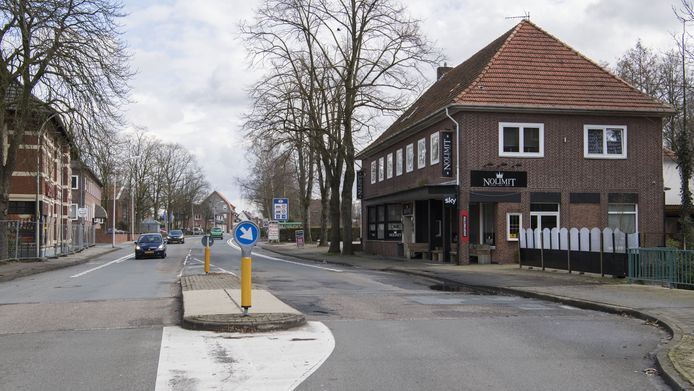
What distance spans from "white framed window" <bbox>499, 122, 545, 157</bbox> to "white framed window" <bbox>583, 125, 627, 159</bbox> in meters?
2.11

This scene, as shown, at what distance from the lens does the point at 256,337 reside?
379 inches

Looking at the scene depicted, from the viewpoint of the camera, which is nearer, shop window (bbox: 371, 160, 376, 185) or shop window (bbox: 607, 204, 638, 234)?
shop window (bbox: 607, 204, 638, 234)

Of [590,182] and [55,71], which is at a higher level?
[55,71]

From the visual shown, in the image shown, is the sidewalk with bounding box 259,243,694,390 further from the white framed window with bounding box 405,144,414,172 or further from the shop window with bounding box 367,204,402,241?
the shop window with bounding box 367,204,402,241

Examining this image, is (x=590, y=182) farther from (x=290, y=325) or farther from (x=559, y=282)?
(x=290, y=325)

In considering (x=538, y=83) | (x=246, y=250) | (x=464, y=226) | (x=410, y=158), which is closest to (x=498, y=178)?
(x=464, y=226)

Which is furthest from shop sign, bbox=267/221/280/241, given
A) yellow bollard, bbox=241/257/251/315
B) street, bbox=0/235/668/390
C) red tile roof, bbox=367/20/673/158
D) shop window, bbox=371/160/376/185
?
yellow bollard, bbox=241/257/251/315

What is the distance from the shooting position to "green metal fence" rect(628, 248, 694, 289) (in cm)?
1608

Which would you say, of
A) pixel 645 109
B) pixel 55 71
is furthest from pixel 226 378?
pixel 645 109

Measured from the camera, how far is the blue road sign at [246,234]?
35.5ft

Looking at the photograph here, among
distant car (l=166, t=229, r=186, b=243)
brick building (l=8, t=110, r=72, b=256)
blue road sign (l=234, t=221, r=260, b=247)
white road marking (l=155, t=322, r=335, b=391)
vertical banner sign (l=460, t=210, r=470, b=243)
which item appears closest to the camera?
white road marking (l=155, t=322, r=335, b=391)

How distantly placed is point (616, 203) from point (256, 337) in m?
23.5

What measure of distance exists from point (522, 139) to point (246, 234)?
65.5 feet

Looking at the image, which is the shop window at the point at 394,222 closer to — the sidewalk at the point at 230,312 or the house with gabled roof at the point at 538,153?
the house with gabled roof at the point at 538,153
